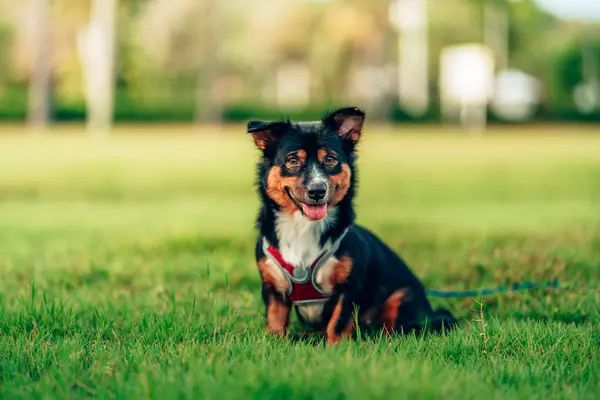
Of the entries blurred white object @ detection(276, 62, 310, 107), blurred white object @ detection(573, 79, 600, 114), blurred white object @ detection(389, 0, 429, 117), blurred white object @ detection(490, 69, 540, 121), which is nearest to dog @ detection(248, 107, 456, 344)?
blurred white object @ detection(389, 0, 429, 117)

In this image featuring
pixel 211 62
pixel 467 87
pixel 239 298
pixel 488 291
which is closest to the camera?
pixel 488 291

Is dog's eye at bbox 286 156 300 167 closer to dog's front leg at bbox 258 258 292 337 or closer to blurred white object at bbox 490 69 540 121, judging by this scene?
dog's front leg at bbox 258 258 292 337

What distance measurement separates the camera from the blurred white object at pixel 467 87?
5303cm

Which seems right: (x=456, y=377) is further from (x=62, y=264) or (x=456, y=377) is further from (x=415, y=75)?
(x=415, y=75)

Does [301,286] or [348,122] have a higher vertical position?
[348,122]

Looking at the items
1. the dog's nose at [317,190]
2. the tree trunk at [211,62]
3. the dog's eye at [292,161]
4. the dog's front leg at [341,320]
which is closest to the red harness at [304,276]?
the dog's front leg at [341,320]

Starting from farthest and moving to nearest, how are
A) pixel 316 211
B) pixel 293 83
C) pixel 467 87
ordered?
pixel 293 83 < pixel 467 87 < pixel 316 211

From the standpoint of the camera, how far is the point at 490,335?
487cm

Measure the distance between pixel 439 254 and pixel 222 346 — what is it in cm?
489

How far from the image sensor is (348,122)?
17.0ft

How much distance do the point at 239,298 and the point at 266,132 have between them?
205 cm

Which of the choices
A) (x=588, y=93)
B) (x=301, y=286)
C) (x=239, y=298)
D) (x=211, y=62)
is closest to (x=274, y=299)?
(x=301, y=286)

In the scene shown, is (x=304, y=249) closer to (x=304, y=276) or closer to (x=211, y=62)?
(x=304, y=276)

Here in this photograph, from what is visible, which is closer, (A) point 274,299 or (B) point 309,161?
(B) point 309,161
